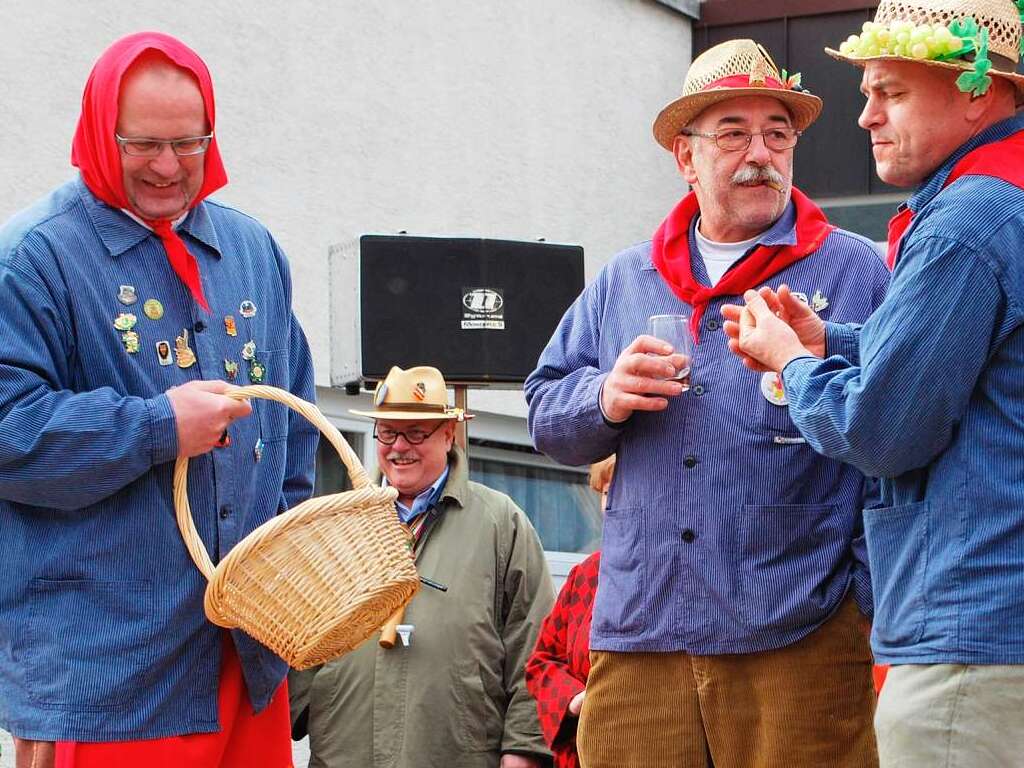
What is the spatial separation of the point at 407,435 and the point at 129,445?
273 cm

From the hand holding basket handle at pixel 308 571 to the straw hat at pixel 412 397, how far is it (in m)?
2.59

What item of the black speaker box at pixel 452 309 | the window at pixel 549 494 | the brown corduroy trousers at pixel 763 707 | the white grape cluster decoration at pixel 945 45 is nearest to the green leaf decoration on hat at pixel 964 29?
the white grape cluster decoration at pixel 945 45

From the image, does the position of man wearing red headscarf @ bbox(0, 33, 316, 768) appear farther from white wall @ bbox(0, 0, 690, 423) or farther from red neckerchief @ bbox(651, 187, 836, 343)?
white wall @ bbox(0, 0, 690, 423)

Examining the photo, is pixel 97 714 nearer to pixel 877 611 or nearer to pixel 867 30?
pixel 877 611

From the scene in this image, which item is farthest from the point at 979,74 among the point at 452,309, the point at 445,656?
the point at 452,309

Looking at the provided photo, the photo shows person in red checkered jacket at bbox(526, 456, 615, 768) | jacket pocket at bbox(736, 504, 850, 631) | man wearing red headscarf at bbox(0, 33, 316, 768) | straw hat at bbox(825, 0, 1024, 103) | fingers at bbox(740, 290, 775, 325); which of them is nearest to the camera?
straw hat at bbox(825, 0, 1024, 103)

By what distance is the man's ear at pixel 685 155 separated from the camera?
3988mm

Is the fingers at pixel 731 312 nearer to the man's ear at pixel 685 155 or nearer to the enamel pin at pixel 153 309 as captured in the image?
the man's ear at pixel 685 155

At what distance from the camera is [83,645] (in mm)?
3150

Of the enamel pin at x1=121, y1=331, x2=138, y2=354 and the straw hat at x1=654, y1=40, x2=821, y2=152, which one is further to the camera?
the straw hat at x1=654, y1=40, x2=821, y2=152

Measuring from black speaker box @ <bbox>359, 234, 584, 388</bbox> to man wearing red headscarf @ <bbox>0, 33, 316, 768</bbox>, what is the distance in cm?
304

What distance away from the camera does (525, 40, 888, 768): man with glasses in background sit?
136 inches

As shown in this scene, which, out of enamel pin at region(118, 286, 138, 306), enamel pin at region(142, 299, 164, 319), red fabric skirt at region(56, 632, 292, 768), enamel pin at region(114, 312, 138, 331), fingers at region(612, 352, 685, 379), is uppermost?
enamel pin at region(118, 286, 138, 306)

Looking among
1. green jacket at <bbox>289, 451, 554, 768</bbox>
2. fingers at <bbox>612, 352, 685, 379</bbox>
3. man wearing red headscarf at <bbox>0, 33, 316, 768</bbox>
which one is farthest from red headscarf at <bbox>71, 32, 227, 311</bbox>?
green jacket at <bbox>289, 451, 554, 768</bbox>
